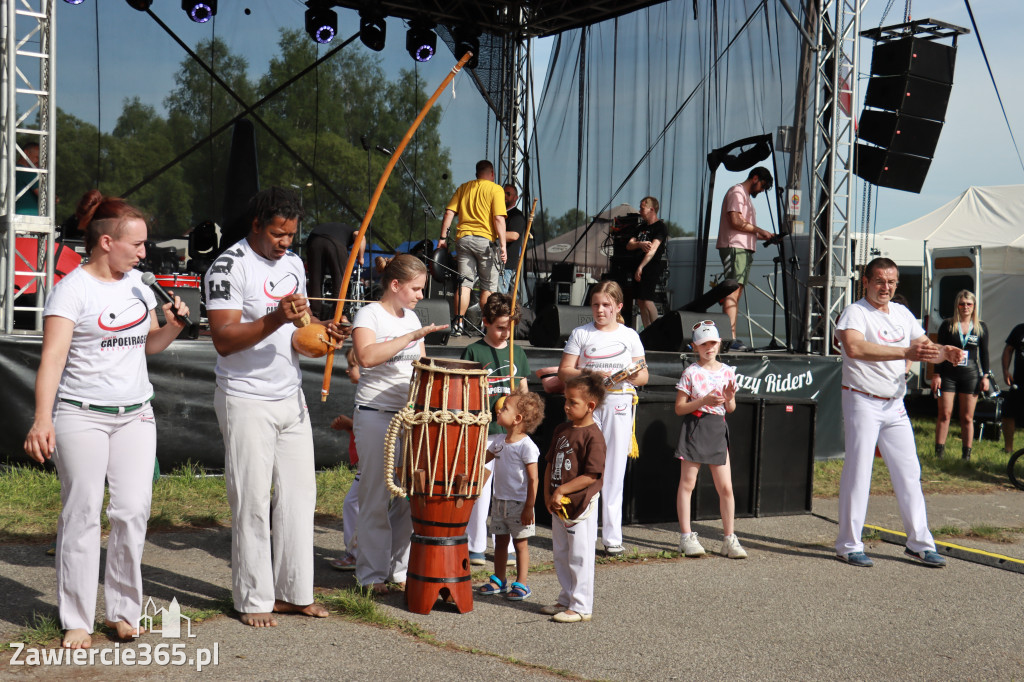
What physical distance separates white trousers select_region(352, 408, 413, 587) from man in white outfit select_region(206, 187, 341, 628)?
1.49 feet

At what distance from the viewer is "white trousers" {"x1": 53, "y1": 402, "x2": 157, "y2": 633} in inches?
140

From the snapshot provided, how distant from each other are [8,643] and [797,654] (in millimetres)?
3104

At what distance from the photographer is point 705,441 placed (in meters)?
5.73

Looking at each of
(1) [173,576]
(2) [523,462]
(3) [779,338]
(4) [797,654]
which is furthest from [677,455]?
(3) [779,338]

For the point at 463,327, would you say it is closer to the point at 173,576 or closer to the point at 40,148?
the point at 40,148

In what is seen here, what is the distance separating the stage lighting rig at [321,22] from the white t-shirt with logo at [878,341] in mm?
9429

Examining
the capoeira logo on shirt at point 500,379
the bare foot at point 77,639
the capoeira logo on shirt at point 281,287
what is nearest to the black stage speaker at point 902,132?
the capoeira logo on shirt at point 500,379

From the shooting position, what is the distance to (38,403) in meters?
3.38

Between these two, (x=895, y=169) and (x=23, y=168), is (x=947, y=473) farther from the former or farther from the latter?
(x=23, y=168)

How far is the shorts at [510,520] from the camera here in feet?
14.4

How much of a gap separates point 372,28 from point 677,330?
673cm

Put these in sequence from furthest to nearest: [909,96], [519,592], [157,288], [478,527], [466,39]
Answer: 1. [466,39]
2. [909,96]
3. [478,527]
4. [519,592]
5. [157,288]

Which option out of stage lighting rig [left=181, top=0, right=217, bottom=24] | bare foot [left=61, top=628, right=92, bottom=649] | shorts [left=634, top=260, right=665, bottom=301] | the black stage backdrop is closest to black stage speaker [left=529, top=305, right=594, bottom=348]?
shorts [left=634, top=260, right=665, bottom=301]

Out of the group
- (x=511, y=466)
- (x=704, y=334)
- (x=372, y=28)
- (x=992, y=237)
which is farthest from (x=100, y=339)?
(x=992, y=237)
